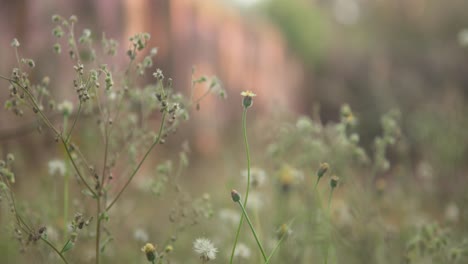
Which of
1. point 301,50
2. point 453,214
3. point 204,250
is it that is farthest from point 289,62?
point 204,250

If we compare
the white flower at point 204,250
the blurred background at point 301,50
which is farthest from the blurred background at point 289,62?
the white flower at point 204,250

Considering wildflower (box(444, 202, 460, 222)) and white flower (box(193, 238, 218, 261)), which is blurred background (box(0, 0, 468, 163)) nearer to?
wildflower (box(444, 202, 460, 222))

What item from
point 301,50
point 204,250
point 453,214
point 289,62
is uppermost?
point 301,50

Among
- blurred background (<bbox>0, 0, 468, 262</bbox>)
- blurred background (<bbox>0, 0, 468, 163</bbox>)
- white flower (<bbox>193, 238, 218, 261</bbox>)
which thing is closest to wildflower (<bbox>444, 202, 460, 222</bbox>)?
blurred background (<bbox>0, 0, 468, 262</bbox>)

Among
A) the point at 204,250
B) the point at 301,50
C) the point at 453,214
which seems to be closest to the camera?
the point at 204,250

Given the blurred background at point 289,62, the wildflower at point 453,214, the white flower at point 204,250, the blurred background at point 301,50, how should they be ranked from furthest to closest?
the blurred background at point 301,50
the blurred background at point 289,62
the wildflower at point 453,214
the white flower at point 204,250

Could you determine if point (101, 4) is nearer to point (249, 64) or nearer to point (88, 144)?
point (88, 144)

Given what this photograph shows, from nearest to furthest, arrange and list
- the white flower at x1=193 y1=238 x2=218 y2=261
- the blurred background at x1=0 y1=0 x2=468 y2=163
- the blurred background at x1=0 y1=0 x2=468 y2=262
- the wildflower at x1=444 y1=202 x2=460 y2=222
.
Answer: the white flower at x1=193 y1=238 x2=218 y2=261
the wildflower at x1=444 y1=202 x2=460 y2=222
the blurred background at x1=0 y1=0 x2=468 y2=262
the blurred background at x1=0 y1=0 x2=468 y2=163

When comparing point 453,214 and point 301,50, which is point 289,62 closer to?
point 301,50

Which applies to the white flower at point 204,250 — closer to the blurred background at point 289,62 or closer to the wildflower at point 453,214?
the blurred background at point 289,62
